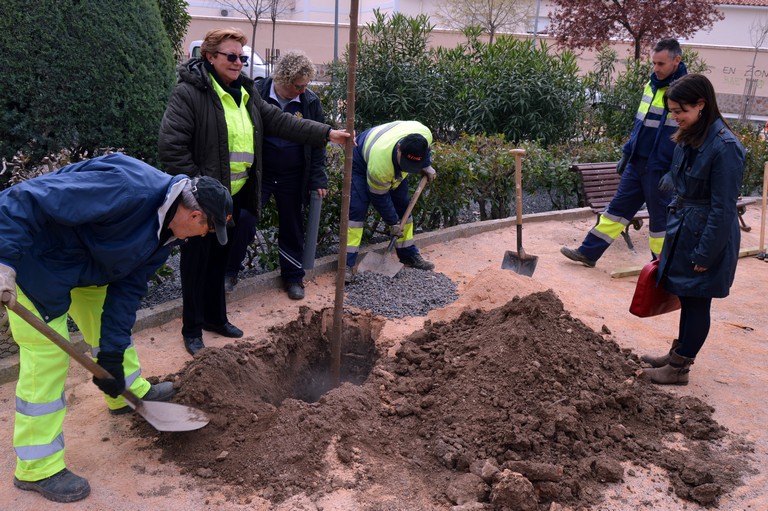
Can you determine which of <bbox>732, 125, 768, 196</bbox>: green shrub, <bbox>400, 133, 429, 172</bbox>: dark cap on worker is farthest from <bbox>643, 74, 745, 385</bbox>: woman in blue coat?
<bbox>732, 125, 768, 196</bbox>: green shrub

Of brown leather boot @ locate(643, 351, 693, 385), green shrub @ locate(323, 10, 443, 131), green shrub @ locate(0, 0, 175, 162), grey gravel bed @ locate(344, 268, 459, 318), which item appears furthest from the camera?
green shrub @ locate(323, 10, 443, 131)

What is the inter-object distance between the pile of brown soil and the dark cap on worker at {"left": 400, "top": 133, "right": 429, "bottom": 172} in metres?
1.62

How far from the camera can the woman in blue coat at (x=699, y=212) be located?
3.87 metres

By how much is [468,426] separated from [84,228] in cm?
217

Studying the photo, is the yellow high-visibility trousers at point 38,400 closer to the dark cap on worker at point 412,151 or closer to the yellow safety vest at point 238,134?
the yellow safety vest at point 238,134

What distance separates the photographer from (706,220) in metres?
3.99

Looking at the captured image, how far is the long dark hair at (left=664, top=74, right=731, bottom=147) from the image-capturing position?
3846 millimetres

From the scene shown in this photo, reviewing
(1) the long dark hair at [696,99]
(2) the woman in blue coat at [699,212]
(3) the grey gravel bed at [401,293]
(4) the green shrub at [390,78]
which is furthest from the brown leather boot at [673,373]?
(4) the green shrub at [390,78]

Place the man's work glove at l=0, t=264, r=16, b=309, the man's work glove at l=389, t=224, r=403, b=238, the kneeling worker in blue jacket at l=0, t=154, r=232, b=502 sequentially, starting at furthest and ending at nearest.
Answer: the man's work glove at l=389, t=224, r=403, b=238 → the kneeling worker in blue jacket at l=0, t=154, r=232, b=502 → the man's work glove at l=0, t=264, r=16, b=309

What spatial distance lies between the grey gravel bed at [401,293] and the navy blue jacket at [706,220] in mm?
1923

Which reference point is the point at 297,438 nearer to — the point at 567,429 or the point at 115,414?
the point at 115,414

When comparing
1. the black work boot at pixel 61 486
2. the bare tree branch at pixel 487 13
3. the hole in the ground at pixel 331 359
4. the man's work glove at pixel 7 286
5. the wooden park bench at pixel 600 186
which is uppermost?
the bare tree branch at pixel 487 13

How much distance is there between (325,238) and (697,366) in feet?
11.4

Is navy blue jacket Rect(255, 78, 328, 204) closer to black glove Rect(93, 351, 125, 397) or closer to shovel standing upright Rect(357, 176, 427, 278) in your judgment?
shovel standing upright Rect(357, 176, 427, 278)
